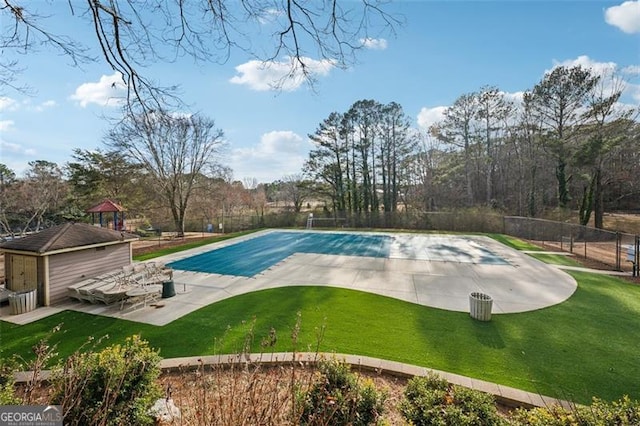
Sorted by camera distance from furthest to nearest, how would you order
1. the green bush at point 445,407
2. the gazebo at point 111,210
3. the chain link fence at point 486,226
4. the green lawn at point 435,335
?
1. the gazebo at point 111,210
2. the chain link fence at point 486,226
3. the green lawn at point 435,335
4. the green bush at point 445,407

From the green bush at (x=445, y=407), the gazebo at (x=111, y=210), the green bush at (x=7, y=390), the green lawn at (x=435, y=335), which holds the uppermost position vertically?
the gazebo at (x=111, y=210)

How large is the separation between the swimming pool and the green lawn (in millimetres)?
3669

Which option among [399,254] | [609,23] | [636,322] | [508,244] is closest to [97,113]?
[636,322]

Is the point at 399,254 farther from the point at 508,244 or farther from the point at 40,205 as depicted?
the point at 40,205

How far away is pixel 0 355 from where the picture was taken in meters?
4.39

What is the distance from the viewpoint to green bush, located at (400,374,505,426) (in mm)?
2240

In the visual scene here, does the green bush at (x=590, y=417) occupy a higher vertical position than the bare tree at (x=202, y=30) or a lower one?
lower

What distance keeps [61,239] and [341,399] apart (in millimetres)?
7939

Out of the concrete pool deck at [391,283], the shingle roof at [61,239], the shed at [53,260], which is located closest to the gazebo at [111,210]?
the concrete pool deck at [391,283]

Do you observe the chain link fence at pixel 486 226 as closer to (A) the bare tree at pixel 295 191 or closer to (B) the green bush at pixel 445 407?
(A) the bare tree at pixel 295 191

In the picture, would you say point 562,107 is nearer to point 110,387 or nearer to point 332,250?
point 332,250

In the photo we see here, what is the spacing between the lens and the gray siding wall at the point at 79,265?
6633 mm

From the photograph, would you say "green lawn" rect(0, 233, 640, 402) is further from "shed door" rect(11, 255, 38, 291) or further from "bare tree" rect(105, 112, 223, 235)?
"bare tree" rect(105, 112, 223, 235)

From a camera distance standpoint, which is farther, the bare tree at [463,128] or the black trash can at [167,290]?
the bare tree at [463,128]
